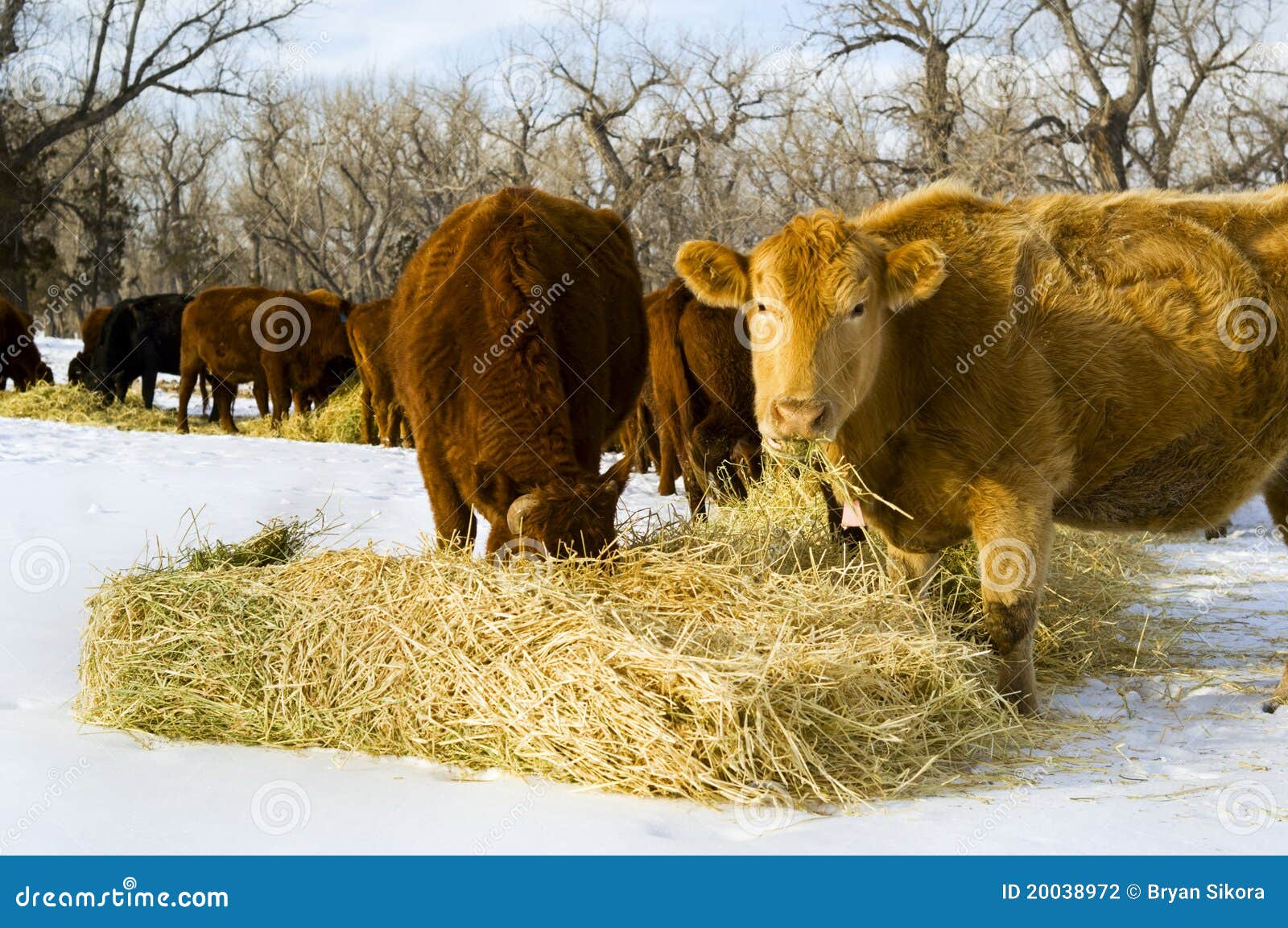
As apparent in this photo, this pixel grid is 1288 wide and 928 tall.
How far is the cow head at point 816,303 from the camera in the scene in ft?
12.7

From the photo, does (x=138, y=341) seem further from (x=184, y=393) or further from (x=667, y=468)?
(x=667, y=468)

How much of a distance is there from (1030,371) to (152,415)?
1436 cm

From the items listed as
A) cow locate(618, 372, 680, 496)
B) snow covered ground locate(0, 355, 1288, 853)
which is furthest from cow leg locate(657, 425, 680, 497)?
snow covered ground locate(0, 355, 1288, 853)

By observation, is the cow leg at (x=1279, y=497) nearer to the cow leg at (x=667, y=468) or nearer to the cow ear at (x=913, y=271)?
the cow ear at (x=913, y=271)

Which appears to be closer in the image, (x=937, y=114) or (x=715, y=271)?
(x=715, y=271)

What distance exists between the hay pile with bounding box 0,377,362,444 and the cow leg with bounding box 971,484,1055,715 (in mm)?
11482

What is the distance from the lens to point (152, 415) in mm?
16031

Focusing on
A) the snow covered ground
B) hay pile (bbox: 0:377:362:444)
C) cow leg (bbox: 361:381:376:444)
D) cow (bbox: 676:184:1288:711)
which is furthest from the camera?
hay pile (bbox: 0:377:362:444)

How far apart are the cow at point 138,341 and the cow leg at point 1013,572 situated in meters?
16.9

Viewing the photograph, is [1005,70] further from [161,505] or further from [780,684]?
[780,684]

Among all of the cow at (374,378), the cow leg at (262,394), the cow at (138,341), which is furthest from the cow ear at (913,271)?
the cow at (138,341)

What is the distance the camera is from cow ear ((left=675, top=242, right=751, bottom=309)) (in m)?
4.32

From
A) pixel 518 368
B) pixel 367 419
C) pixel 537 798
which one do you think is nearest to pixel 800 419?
pixel 518 368

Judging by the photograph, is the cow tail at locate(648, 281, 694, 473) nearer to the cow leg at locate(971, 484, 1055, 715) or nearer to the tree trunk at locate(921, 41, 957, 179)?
the cow leg at locate(971, 484, 1055, 715)
